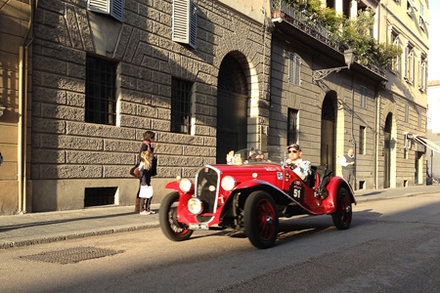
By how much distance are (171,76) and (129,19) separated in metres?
2.11

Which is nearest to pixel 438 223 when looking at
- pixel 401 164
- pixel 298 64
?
pixel 298 64

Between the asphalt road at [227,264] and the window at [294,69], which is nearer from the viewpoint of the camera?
the asphalt road at [227,264]

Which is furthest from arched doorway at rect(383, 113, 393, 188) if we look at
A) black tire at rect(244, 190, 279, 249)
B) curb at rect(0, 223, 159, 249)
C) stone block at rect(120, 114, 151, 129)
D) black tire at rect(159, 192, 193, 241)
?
black tire at rect(159, 192, 193, 241)

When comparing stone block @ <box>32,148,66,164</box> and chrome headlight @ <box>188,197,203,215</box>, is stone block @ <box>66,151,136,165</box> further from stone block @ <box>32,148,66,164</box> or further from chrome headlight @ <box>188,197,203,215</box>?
chrome headlight @ <box>188,197,203,215</box>

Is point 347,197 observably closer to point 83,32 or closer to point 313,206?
point 313,206

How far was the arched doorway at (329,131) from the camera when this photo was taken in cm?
2241

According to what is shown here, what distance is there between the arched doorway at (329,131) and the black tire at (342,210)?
13868 millimetres

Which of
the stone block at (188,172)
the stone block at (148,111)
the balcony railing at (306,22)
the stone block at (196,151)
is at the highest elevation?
the balcony railing at (306,22)

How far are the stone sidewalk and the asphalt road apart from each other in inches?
9.5

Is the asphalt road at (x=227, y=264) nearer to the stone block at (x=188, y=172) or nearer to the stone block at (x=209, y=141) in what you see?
the stone block at (x=188, y=172)

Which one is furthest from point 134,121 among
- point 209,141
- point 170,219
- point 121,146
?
point 170,219

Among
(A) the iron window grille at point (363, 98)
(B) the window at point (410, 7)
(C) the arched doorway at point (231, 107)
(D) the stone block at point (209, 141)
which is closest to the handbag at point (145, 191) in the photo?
(D) the stone block at point (209, 141)

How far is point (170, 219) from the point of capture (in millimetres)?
6680

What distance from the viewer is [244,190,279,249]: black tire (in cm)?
581
